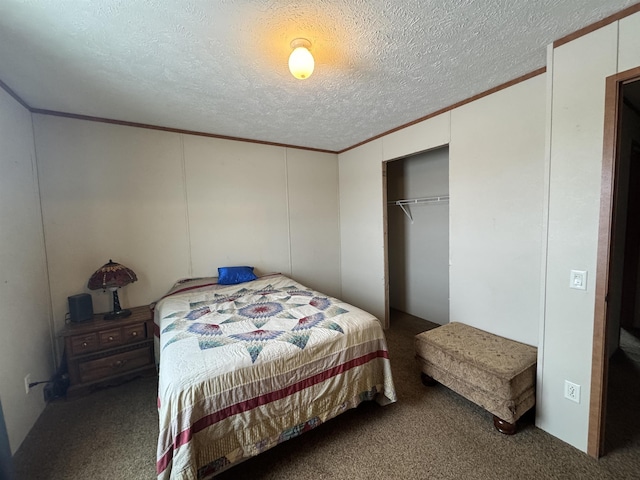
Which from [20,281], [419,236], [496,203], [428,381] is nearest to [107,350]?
[20,281]

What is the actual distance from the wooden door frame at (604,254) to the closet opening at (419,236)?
5.58 ft

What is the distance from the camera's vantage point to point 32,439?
5.67 feet

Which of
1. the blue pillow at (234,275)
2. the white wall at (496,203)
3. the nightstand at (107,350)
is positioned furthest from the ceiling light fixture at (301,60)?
the nightstand at (107,350)

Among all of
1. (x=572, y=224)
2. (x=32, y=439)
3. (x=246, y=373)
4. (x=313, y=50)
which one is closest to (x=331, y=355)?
(x=246, y=373)

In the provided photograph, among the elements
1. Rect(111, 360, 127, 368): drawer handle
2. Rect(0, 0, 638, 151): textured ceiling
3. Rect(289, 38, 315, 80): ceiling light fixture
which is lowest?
→ Rect(111, 360, 127, 368): drawer handle

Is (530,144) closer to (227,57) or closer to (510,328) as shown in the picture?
(510,328)

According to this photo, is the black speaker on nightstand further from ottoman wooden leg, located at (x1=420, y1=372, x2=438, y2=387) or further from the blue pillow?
ottoman wooden leg, located at (x1=420, y1=372, x2=438, y2=387)

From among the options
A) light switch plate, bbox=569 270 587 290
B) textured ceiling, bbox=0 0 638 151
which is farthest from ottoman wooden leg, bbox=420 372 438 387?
textured ceiling, bbox=0 0 638 151

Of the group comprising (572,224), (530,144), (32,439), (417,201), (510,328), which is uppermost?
(530,144)

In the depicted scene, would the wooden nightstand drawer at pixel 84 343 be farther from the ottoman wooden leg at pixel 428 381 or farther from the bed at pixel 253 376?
the ottoman wooden leg at pixel 428 381

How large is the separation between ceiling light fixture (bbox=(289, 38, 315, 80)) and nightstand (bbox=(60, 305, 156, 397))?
2.47 metres

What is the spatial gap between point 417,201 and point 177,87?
2.96 meters

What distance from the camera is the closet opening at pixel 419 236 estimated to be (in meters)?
3.31

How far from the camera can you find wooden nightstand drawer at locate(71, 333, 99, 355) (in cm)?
210
